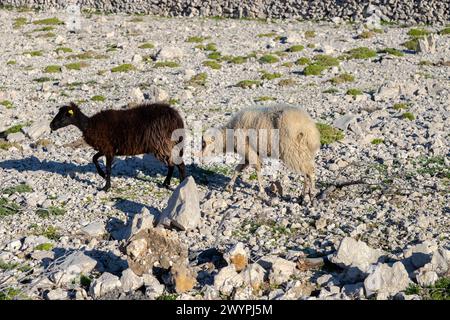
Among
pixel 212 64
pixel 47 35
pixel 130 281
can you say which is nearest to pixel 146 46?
pixel 212 64

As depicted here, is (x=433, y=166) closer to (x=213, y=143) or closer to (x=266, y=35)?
(x=213, y=143)

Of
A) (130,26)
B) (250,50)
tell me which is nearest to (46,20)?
(130,26)

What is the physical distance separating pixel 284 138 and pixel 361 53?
47.9 feet

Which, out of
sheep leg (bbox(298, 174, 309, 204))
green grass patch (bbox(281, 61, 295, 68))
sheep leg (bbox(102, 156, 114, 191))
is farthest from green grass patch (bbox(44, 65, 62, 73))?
sheep leg (bbox(298, 174, 309, 204))

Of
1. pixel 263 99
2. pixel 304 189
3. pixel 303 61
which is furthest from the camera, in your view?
pixel 303 61

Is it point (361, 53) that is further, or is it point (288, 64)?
point (361, 53)

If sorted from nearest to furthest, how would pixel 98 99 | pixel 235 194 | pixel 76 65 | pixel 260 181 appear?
pixel 260 181 → pixel 235 194 → pixel 98 99 → pixel 76 65

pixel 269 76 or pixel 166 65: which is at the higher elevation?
pixel 269 76

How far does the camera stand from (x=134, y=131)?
1088 cm

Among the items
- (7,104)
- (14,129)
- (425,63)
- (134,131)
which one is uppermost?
(134,131)

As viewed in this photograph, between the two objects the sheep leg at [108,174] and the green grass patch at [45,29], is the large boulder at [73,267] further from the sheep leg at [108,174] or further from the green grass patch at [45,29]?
the green grass patch at [45,29]

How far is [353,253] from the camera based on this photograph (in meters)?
7.63

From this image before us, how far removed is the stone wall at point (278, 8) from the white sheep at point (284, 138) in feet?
79.6
